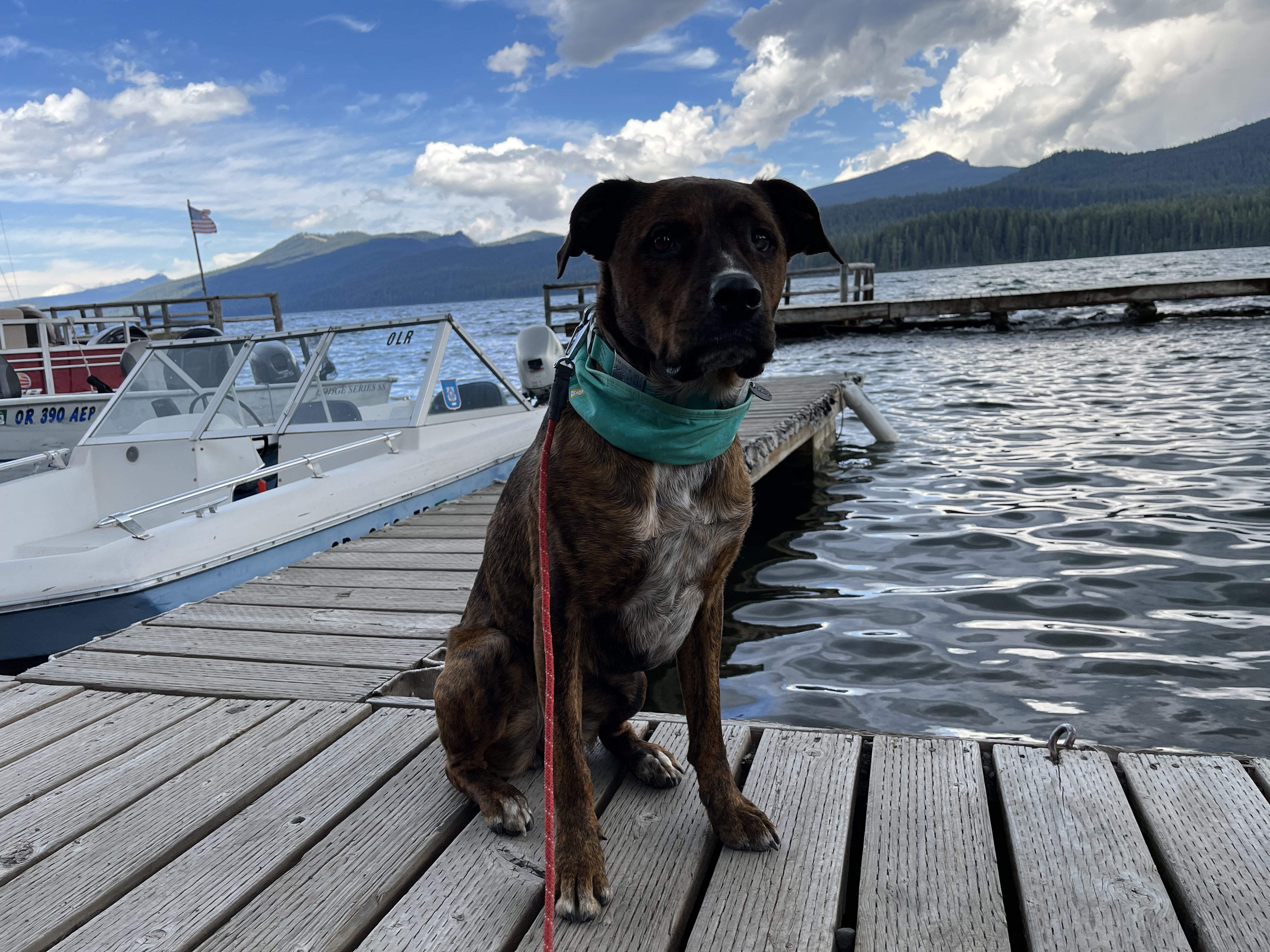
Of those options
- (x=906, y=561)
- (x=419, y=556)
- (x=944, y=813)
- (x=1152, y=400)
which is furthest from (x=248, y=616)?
(x=1152, y=400)

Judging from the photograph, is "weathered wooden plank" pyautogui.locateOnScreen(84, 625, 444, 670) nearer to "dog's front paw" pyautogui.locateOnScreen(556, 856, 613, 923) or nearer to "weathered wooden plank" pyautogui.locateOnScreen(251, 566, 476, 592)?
"weathered wooden plank" pyautogui.locateOnScreen(251, 566, 476, 592)

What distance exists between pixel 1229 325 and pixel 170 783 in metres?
22.6

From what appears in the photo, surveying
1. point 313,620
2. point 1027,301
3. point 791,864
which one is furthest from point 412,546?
point 1027,301

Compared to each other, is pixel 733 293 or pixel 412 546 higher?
pixel 733 293

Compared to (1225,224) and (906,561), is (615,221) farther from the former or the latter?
(1225,224)

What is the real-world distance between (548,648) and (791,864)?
29.3 inches

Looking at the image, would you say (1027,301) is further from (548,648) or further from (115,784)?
(115,784)

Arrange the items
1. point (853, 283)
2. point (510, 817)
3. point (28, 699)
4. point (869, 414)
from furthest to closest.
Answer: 1. point (853, 283)
2. point (869, 414)
3. point (28, 699)
4. point (510, 817)

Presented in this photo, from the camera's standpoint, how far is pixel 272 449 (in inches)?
249

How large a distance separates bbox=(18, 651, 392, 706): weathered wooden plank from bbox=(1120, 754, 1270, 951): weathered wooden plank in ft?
7.85

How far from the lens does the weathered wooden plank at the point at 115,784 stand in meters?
2.16

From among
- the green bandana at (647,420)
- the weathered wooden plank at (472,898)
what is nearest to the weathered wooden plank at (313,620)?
the weathered wooden plank at (472,898)

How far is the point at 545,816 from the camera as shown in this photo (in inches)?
68.8

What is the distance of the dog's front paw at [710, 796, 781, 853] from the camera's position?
1.98m
